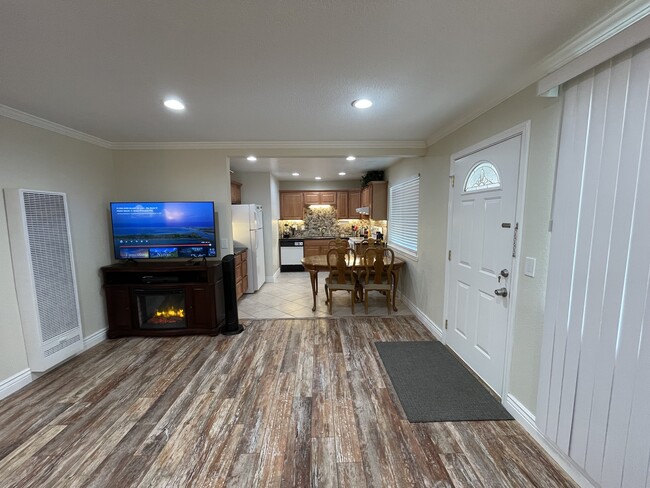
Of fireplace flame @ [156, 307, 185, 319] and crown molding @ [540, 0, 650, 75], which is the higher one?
crown molding @ [540, 0, 650, 75]

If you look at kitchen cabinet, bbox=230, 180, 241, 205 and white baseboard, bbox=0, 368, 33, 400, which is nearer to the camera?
white baseboard, bbox=0, 368, 33, 400

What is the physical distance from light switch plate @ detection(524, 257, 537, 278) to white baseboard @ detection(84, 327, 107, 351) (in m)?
4.40

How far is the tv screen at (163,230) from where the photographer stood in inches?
127

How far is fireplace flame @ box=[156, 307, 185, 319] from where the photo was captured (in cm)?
339

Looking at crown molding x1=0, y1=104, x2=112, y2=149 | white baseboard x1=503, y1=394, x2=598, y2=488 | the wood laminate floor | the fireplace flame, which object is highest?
crown molding x1=0, y1=104, x2=112, y2=149

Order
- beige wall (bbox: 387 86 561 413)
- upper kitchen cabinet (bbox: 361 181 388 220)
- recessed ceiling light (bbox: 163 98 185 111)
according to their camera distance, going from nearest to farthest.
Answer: beige wall (bbox: 387 86 561 413) → recessed ceiling light (bbox: 163 98 185 111) → upper kitchen cabinet (bbox: 361 181 388 220)

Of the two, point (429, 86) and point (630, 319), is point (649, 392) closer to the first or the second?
point (630, 319)

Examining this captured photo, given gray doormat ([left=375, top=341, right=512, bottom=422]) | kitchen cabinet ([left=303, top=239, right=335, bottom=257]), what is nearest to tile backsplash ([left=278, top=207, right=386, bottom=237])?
kitchen cabinet ([left=303, top=239, right=335, bottom=257])

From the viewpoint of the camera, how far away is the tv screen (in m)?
3.23

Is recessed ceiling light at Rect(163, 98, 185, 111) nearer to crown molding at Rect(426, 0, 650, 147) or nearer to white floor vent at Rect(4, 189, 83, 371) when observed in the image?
white floor vent at Rect(4, 189, 83, 371)

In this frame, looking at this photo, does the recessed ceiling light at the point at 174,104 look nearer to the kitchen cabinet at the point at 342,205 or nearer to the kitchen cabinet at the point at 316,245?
the kitchen cabinet at the point at 316,245

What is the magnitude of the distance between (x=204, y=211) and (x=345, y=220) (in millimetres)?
4646

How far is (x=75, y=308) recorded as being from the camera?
9.05 feet

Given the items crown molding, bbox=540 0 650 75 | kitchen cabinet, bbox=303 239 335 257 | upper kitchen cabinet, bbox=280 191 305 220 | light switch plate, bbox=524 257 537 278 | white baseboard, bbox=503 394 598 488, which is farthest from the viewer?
upper kitchen cabinet, bbox=280 191 305 220
